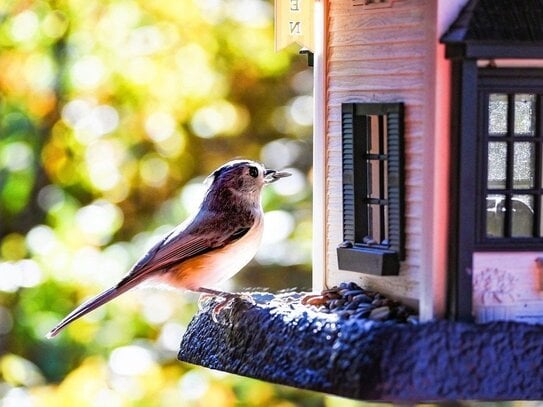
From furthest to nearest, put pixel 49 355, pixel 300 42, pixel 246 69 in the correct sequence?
pixel 246 69 → pixel 49 355 → pixel 300 42

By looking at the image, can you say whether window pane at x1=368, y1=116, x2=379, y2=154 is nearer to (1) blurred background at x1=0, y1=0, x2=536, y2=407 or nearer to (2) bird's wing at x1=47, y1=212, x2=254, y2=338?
→ (2) bird's wing at x1=47, y1=212, x2=254, y2=338

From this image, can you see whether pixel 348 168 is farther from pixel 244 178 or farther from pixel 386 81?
pixel 244 178

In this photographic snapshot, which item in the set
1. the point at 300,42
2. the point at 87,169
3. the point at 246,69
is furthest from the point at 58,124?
the point at 300,42

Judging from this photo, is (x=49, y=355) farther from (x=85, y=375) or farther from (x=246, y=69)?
(x=246, y=69)

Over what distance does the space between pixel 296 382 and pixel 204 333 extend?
28.9 inches

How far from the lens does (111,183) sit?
7422mm

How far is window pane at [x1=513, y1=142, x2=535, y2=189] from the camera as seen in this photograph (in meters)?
4.14

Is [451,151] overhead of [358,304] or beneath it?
overhead

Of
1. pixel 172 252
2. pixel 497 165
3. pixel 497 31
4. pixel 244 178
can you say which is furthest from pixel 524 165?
pixel 172 252

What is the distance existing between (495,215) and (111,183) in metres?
3.71

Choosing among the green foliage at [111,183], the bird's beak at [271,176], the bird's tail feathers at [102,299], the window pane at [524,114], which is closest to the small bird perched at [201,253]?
the bird's tail feathers at [102,299]

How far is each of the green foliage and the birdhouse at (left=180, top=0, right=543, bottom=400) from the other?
2823 mm

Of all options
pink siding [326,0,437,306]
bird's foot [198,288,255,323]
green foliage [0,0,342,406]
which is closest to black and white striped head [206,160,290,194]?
pink siding [326,0,437,306]

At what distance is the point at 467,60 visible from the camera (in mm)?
3924
